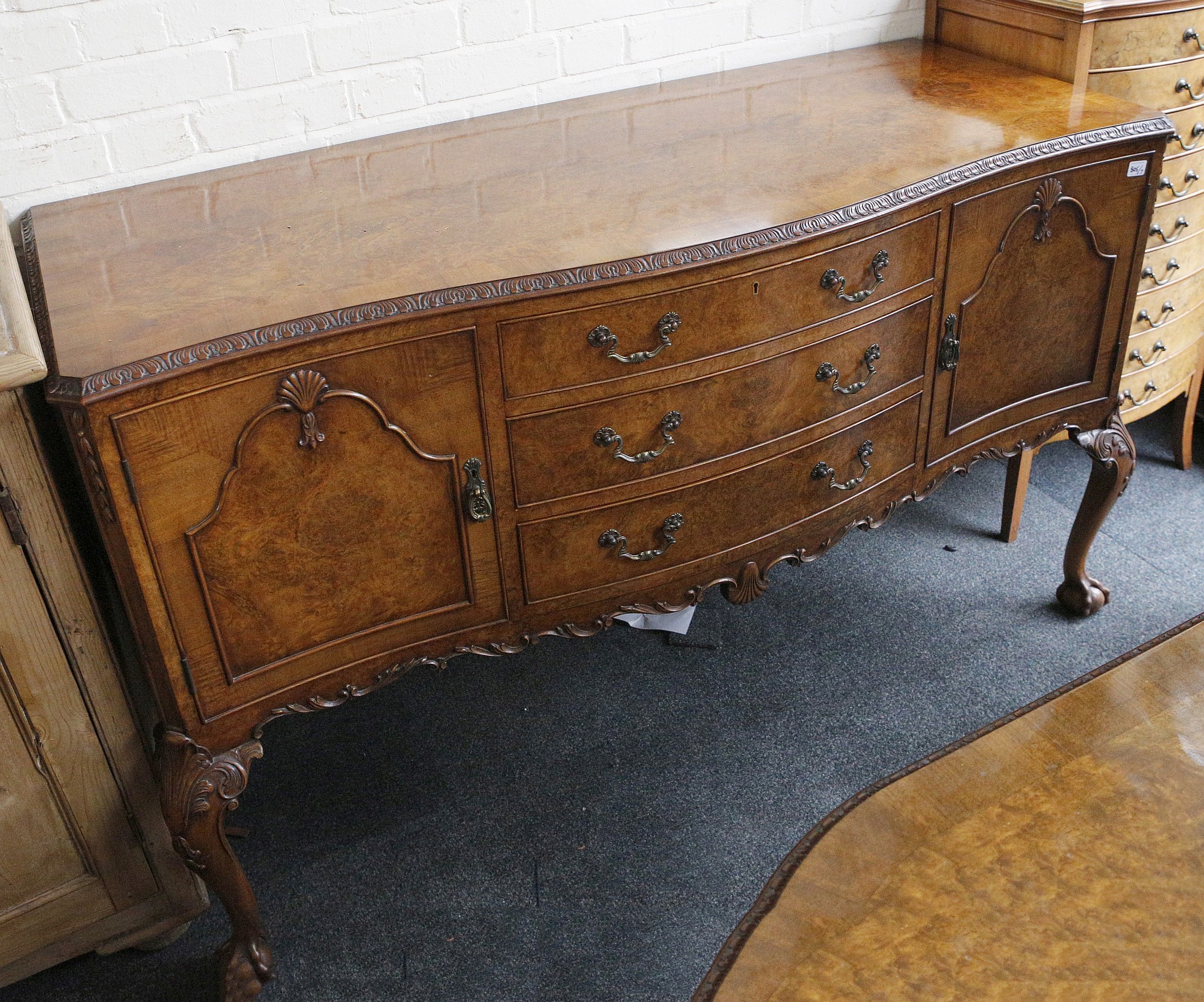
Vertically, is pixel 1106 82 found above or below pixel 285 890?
above

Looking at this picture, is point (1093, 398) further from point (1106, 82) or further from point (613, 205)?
point (613, 205)

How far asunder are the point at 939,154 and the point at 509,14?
816 mm

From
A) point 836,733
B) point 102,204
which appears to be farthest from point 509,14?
point 836,733

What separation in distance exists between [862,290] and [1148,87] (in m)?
0.92

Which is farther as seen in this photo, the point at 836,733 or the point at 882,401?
the point at 836,733

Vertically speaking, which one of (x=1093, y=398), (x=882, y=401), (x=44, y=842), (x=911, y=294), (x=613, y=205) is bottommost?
(x=44, y=842)

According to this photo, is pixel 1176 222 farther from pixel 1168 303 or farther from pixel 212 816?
pixel 212 816

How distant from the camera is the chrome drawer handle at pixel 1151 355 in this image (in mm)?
2521

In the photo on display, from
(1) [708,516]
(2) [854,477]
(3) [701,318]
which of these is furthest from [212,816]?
(2) [854,477]

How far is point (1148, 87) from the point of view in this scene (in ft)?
7.23

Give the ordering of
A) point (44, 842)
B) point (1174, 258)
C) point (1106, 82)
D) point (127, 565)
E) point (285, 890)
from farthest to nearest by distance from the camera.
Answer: point (1174, 258)
point (1106, 82)
point (285, 890)
point (44, 842)
point (127, 565)

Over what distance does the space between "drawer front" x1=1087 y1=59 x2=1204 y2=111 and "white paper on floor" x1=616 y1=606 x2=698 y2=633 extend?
52.0 inches

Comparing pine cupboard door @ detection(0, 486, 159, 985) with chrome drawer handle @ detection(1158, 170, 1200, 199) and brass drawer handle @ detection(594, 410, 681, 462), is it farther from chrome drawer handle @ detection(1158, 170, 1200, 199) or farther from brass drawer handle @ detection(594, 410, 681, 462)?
chrome drawer handle @ detection(1158, 170, 1200, 199)

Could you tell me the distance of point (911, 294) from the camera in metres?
1.83
